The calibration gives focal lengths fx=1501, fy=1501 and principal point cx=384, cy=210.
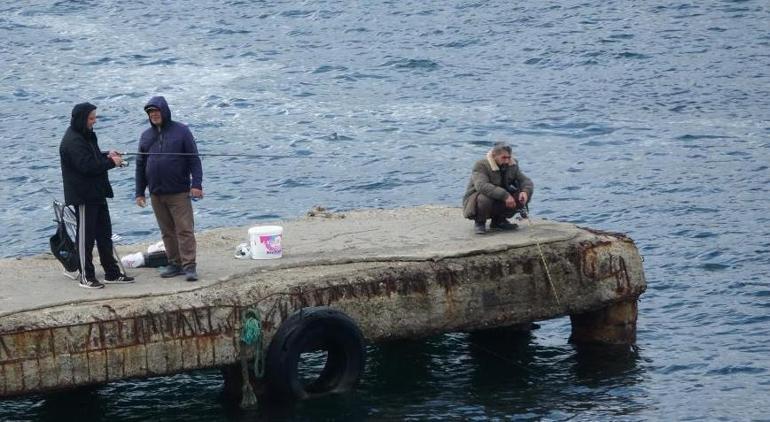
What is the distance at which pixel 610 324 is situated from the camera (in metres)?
18.4

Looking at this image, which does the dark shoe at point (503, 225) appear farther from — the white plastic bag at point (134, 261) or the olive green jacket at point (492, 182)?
the white plastic bag at point (134, 261)

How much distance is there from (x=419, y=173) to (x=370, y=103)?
775 cm

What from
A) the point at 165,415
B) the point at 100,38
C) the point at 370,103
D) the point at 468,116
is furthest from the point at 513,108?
the point at 165,415

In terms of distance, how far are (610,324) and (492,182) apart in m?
2.38

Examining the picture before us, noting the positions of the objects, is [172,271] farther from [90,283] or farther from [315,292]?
[315,292]

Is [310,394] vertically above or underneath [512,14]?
underneath

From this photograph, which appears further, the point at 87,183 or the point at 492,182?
the point at 492,182

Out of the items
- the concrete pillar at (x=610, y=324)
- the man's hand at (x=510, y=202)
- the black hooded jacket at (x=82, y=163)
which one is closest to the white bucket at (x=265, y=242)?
the black hooded jacket at (x=82, y=163)

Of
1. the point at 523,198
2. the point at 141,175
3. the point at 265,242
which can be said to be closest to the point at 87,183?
the point at 141,175

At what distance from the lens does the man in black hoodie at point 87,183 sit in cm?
1526

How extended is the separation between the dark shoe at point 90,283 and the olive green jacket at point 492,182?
4629 millimetres

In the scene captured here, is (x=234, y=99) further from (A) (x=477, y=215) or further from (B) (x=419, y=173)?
(A) (x=477, y=215)

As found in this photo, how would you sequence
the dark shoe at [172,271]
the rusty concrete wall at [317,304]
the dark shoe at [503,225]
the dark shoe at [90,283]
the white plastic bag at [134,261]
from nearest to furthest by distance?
the rusty concrete wall at [317,304]
the dark shoe at [90,283]
the dark shoe at [172,271]
the white plastic bag at [134,261]
the dark shoe at [503,225]

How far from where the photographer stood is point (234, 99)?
39406 mm
